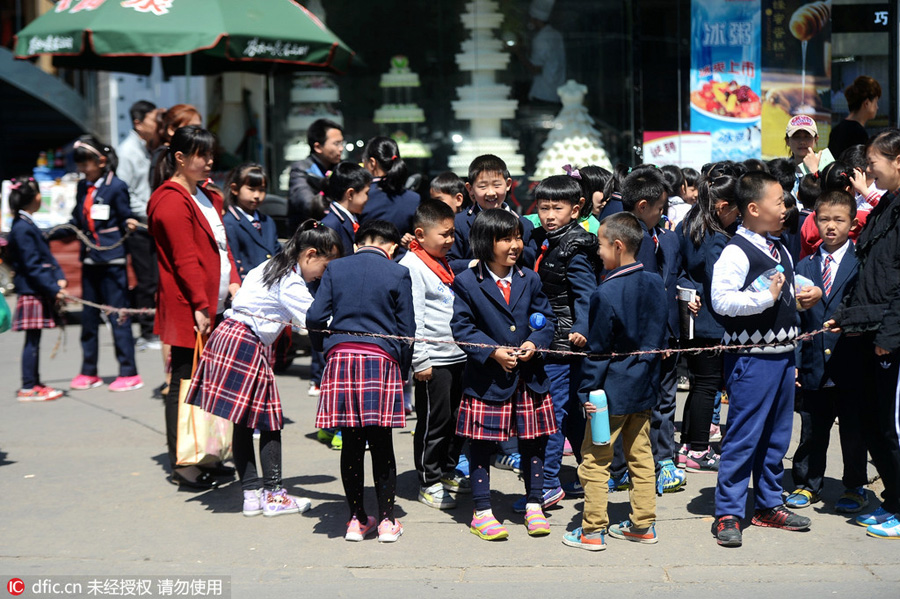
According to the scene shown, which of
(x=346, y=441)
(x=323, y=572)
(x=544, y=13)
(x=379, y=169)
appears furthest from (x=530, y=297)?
(x=544, y=13)

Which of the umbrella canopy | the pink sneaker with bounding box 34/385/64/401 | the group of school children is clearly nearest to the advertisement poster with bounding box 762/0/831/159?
the umbrella canopy

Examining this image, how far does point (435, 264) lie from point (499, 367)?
79 cm

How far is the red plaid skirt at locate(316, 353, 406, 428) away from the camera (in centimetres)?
466

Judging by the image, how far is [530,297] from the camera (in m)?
4.94

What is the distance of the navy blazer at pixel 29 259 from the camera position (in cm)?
784

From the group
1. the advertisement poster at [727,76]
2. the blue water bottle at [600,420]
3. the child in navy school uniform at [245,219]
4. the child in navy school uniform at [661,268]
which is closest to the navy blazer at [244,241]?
the child in navy school uniform at [245,219]

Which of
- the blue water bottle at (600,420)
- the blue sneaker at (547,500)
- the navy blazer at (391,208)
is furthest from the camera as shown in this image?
the navy blazer at (391,208)

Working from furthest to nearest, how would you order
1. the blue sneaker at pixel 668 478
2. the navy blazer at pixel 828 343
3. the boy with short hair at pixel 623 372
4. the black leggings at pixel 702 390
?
the black leggings at pixel 702 390, the blue sneaker at pixel 668 478, the navy blazer at pixel 828 343, the boy with short hair at pixel 623 372

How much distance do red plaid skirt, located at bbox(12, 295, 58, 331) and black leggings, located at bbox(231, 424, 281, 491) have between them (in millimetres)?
3423

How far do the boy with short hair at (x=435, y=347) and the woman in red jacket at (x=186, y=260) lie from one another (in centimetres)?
118

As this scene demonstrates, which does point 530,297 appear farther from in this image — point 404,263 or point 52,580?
point 52,580

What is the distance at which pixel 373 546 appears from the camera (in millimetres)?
4746

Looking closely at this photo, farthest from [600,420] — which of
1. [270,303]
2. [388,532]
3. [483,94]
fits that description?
[483,94]

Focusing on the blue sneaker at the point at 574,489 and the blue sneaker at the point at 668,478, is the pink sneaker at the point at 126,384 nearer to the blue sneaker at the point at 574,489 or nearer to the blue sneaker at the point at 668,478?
the blue sneaker at the point at 574,489
